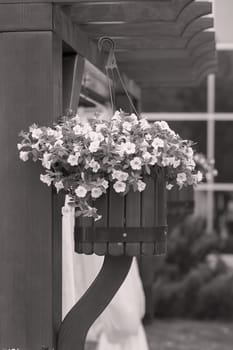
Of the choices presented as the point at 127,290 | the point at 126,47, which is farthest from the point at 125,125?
the point at 127,290

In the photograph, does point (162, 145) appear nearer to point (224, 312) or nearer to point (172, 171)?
point (172, 171)

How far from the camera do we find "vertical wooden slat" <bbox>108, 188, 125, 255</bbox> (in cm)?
279

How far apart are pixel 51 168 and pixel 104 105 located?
2598mm

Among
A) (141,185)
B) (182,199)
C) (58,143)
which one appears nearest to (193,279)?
(182,199)

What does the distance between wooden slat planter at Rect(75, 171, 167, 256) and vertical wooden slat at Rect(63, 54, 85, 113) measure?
643 mm

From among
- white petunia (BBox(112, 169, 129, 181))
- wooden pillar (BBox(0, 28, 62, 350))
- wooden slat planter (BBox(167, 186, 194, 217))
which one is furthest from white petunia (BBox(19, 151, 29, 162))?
wooden slat planter (BBox(167, 186, 194, 217))

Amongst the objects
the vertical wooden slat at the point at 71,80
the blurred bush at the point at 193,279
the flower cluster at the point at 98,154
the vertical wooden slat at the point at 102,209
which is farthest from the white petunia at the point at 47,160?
the blurred bush at the point at 193,279

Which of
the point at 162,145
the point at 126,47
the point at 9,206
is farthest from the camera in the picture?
the point at 126,47

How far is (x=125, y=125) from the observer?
276 cm

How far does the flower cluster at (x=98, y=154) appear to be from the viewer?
8.85 feet

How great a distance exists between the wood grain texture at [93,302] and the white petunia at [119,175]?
35 cm

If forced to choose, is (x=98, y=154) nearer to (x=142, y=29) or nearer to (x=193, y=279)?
(x=142, y=29)

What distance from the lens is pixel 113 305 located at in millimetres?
4457

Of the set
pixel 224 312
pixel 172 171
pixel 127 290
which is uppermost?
pixel 172 171
